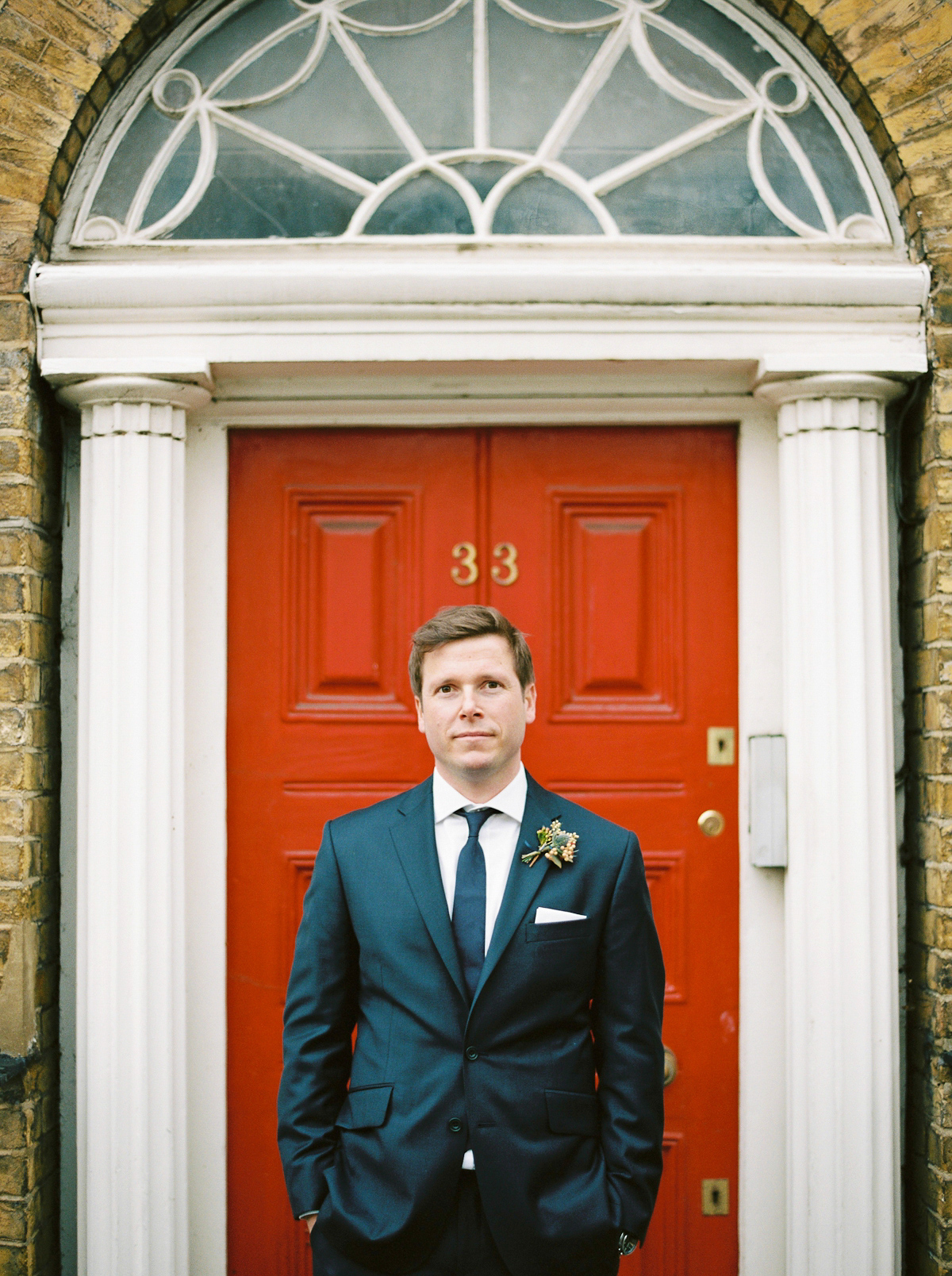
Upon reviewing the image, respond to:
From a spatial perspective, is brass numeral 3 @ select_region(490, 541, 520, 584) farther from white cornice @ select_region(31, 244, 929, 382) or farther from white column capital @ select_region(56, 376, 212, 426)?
white column capital @ select_region(56, 376, 212, 426)

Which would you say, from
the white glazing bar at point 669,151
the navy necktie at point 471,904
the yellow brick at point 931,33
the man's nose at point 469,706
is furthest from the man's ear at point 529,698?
the yellow brick at point 931,33

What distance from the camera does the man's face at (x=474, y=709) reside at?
5.93 feet

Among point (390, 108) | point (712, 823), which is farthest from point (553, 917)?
point (390, 108)

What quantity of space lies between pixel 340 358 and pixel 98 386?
2.18 feet

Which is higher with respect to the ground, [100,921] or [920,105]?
[920,105]

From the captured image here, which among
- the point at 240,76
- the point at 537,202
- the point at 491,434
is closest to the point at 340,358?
the point at 491,434

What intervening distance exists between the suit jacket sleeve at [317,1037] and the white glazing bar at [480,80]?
2040 mm

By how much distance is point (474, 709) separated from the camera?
70.9 inches

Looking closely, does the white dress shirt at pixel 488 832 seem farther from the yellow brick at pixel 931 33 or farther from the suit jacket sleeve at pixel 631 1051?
the yellow brick at pixel 931 33

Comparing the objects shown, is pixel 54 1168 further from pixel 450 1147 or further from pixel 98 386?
pixel 98 386

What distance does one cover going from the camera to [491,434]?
268 cm

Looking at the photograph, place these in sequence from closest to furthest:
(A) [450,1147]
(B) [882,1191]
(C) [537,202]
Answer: (A) [450,1147] < (B) [882,1191] < (C) [537,202]

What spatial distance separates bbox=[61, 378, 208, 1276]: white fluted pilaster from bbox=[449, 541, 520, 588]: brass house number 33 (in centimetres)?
81

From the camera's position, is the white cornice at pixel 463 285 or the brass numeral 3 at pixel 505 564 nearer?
the white cornice at pixel 463 285
